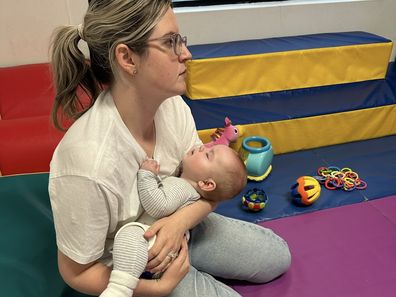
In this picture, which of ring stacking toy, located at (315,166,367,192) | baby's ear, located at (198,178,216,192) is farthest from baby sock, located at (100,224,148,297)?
ring stacking toy, located at (315,166,367,192)

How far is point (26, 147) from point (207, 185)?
0.84 m

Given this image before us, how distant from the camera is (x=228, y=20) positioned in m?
2.49

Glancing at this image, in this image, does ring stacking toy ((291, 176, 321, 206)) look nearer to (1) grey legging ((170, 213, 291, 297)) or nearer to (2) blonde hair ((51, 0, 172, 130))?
(1) grey legging ((170, 213, 291, 297))

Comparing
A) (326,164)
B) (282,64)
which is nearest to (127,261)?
(326,164)

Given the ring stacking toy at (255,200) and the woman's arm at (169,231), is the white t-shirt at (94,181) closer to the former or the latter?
the woman's arm at (169,231)

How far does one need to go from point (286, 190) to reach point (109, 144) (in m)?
1.20

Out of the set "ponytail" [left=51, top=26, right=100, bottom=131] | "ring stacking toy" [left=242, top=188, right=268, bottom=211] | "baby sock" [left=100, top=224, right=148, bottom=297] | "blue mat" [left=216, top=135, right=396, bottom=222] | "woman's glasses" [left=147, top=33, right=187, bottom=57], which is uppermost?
"woman's glasses" [left=147, top=33, right=187, bottom=57]

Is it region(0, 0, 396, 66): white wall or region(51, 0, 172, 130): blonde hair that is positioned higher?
region(51, 0, 172, 130): blonde hair

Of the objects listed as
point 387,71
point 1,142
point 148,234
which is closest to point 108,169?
point 148,234

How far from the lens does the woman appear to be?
923 millimetres

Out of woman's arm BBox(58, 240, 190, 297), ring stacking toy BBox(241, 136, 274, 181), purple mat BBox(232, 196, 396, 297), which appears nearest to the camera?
woman's arm BBox(58, 240, 190, 297)

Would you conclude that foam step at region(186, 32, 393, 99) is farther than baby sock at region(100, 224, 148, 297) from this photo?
Yes

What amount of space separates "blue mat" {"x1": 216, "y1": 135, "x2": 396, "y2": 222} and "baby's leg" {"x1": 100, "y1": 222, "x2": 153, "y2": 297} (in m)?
0.87

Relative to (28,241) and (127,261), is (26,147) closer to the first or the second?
(28,241)
